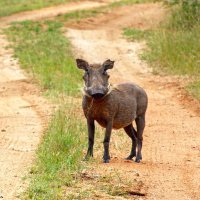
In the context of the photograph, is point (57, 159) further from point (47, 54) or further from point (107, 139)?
point (47, 54)

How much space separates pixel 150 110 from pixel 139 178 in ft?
17.7

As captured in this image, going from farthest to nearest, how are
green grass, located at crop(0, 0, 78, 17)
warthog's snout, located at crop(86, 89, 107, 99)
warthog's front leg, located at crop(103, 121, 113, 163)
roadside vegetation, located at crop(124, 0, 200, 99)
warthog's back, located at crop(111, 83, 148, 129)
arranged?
green grass, located at crop(0, 0, 78, 17)
roadside vegetation, located at crop(124, 0, 200, 99)
warthog's back, located at crop(111, 83, 148, 129)
warthog's front leg, located at crop(103, 121, 113, 163)
warthog's snout, located at crop(86, 89, 107, 99)

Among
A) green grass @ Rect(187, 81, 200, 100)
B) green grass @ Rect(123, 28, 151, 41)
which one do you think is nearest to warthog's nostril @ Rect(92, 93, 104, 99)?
green grass @ Rect(187, 81, 200, 100)

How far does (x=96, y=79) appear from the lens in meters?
8.84

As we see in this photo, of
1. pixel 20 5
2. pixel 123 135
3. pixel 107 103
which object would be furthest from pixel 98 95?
pixel 20 5

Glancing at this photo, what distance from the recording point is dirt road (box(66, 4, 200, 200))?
330 inches

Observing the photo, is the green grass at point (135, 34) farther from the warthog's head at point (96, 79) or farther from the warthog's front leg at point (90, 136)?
the warthog's head at point (96, 79)

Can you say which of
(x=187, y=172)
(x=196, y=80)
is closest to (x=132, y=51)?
(x=196, y=80)

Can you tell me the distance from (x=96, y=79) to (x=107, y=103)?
408mm

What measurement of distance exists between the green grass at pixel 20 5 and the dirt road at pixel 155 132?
230 inches

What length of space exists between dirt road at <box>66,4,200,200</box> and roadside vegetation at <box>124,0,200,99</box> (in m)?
0.33

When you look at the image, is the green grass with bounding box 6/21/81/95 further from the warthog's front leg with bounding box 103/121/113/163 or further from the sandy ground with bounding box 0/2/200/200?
the warthog's front leg with bounding box 103/121/113/163

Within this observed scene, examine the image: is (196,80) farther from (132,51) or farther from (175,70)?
(132,51)

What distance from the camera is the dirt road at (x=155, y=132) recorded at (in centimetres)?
838
